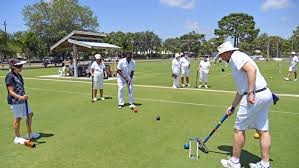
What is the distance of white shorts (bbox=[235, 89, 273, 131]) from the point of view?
4895mm

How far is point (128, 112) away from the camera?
409 inches

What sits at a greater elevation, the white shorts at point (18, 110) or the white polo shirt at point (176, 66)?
the white polo shirt at point (176, 66)

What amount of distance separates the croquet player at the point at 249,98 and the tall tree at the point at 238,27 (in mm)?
104098

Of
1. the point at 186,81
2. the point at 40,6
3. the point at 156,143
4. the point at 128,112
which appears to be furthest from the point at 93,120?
the point at 40,6

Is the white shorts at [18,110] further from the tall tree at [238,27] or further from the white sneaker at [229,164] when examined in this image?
the tall tree at [238,27]

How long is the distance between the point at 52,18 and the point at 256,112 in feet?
207

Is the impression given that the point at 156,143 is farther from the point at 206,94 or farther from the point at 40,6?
the point at 40,6

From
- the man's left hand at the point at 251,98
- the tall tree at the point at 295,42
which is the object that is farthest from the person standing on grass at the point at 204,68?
the tall tree at the point at 295,42

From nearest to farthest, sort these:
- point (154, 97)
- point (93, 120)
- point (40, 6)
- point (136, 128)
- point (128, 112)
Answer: point (136, 128)
point (93, 120)
point (128, 112)
point (154, 97)
point (40, 6)

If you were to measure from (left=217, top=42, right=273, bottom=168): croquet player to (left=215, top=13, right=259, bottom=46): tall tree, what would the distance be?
104098 millimetres

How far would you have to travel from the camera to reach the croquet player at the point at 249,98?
4824 millimetres

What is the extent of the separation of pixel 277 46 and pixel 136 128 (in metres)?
91.0

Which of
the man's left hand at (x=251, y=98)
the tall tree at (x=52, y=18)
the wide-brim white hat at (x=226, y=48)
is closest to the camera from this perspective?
the man's left hand at (x=251, y=98)

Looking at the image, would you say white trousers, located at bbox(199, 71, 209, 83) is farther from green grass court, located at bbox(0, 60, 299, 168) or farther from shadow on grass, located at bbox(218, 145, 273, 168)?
shadow on grass, located at bbox(218, 145, 273, 168)
